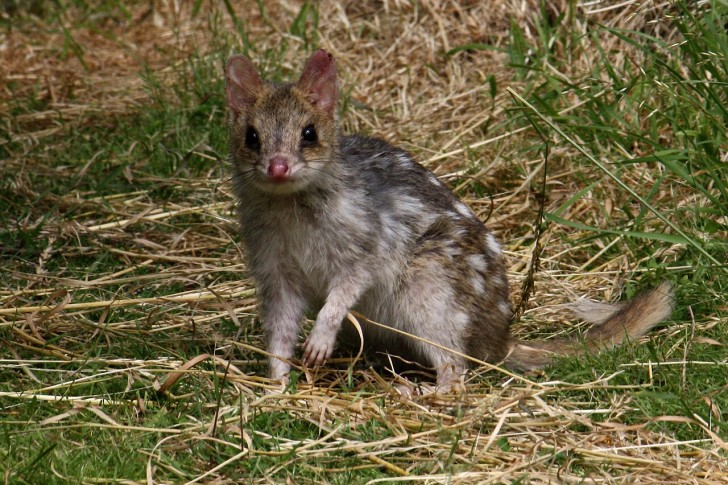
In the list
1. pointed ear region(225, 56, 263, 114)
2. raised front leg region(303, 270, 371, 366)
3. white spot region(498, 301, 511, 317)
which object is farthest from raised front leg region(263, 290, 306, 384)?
white spot region(498, 301, 511, 317)

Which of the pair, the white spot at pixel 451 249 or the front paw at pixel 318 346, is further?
the white spot at pixel 451 249

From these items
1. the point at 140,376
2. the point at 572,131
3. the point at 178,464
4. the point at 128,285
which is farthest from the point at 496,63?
the point at 178,464

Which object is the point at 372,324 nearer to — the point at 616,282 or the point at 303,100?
the point at 303,100

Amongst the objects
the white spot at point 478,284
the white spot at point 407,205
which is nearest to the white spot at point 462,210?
the white spot at point 407,205

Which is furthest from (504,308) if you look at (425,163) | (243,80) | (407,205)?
(425,163)

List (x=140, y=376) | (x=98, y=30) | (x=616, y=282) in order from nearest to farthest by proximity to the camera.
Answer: (x=140, y=376) → (x=616, y=282) → (x=98, y=30)

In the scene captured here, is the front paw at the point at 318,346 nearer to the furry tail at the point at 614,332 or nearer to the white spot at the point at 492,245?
the furry tail at the point at 614,332
